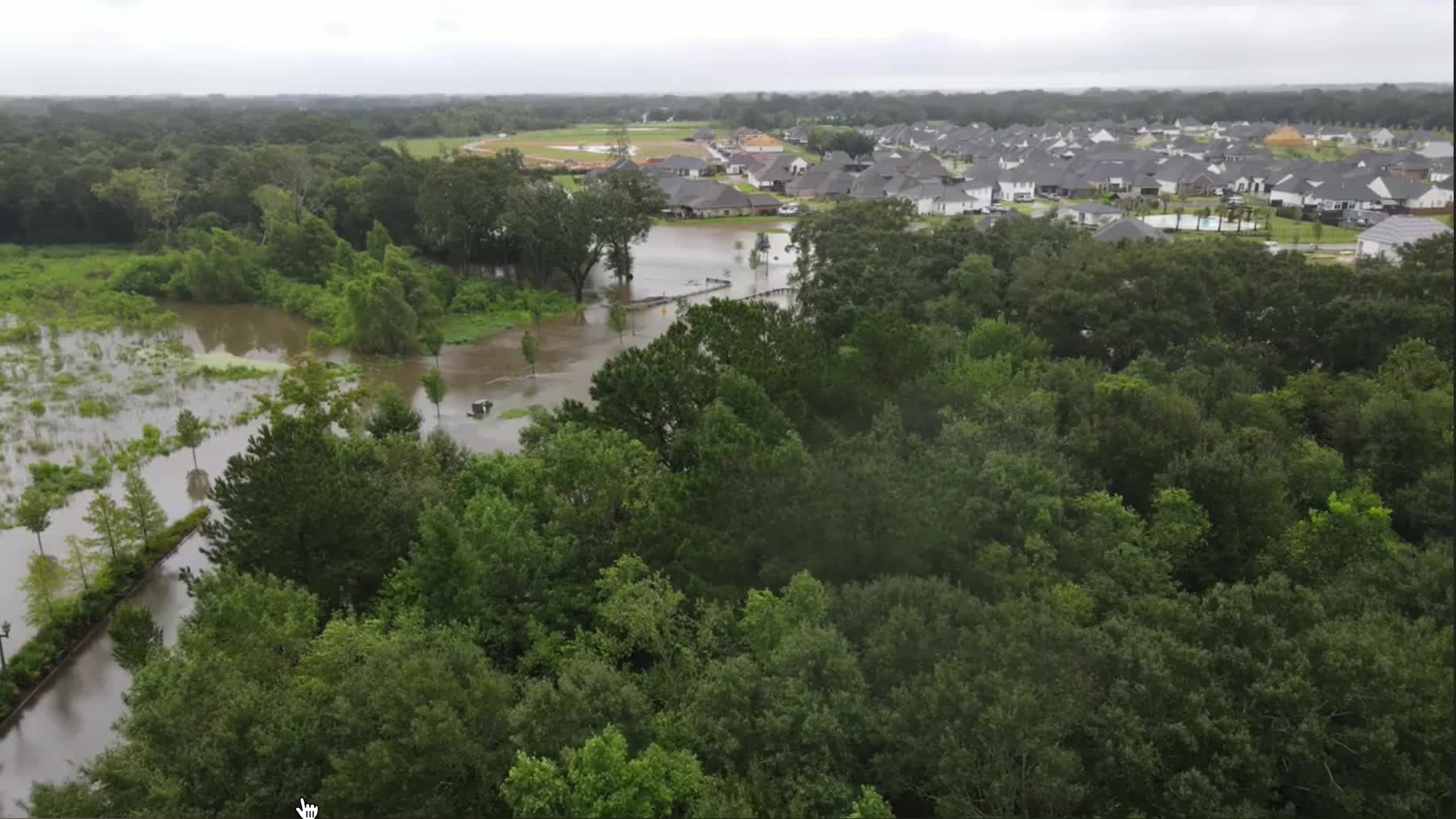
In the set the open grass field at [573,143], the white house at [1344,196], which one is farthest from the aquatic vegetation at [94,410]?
the white house at [1344,196]

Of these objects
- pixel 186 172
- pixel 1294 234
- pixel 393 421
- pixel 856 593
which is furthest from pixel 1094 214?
pixel 186 172

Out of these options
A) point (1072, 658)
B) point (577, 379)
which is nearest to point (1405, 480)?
point (1072, 658)

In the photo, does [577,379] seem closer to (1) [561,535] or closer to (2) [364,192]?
(1) [561,535]

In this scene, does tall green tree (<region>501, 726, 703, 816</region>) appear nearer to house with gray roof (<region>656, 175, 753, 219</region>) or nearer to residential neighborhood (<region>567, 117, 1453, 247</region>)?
residential neighborhood (<region>567, 117, 1453, 247</region>)

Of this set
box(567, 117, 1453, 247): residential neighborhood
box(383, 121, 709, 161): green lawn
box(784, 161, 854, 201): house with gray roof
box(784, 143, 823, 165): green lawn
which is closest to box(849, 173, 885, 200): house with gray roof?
box(567, 117, 1453, 247): residential neighborhood

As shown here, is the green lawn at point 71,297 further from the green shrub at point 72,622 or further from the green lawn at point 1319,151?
the green lawn at point 1319,151

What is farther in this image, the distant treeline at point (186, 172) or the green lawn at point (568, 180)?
the green lawn at point (568, 180)
